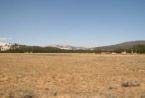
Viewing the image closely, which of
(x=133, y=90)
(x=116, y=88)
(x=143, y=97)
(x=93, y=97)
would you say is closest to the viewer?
(x=143, y=97)

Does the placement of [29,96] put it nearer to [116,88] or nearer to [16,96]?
[16,96]

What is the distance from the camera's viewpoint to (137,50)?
160m

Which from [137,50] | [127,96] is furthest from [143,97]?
[137,50]

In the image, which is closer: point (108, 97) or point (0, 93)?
point (108, 97)

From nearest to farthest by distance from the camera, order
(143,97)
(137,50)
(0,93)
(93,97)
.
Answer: (143,97)
(93,97)
(0,93)
(137,50)

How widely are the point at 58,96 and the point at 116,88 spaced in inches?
174

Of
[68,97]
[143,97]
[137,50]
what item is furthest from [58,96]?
[137,50]

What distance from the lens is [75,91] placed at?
52.6 feet

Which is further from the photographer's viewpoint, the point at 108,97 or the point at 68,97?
the point at 68,97

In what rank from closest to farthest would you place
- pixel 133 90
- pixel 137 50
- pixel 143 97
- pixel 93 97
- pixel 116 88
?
1. pixel 143 97
2. pixel 93 97
3. pixel 133 90
4. pixel 116 88
5. pixel 137 50

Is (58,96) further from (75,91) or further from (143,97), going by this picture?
(143,97)

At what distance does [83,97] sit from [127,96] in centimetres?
220

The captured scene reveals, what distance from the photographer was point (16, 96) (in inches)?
513

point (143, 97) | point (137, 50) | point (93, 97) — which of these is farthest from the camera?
point (137, 50)
